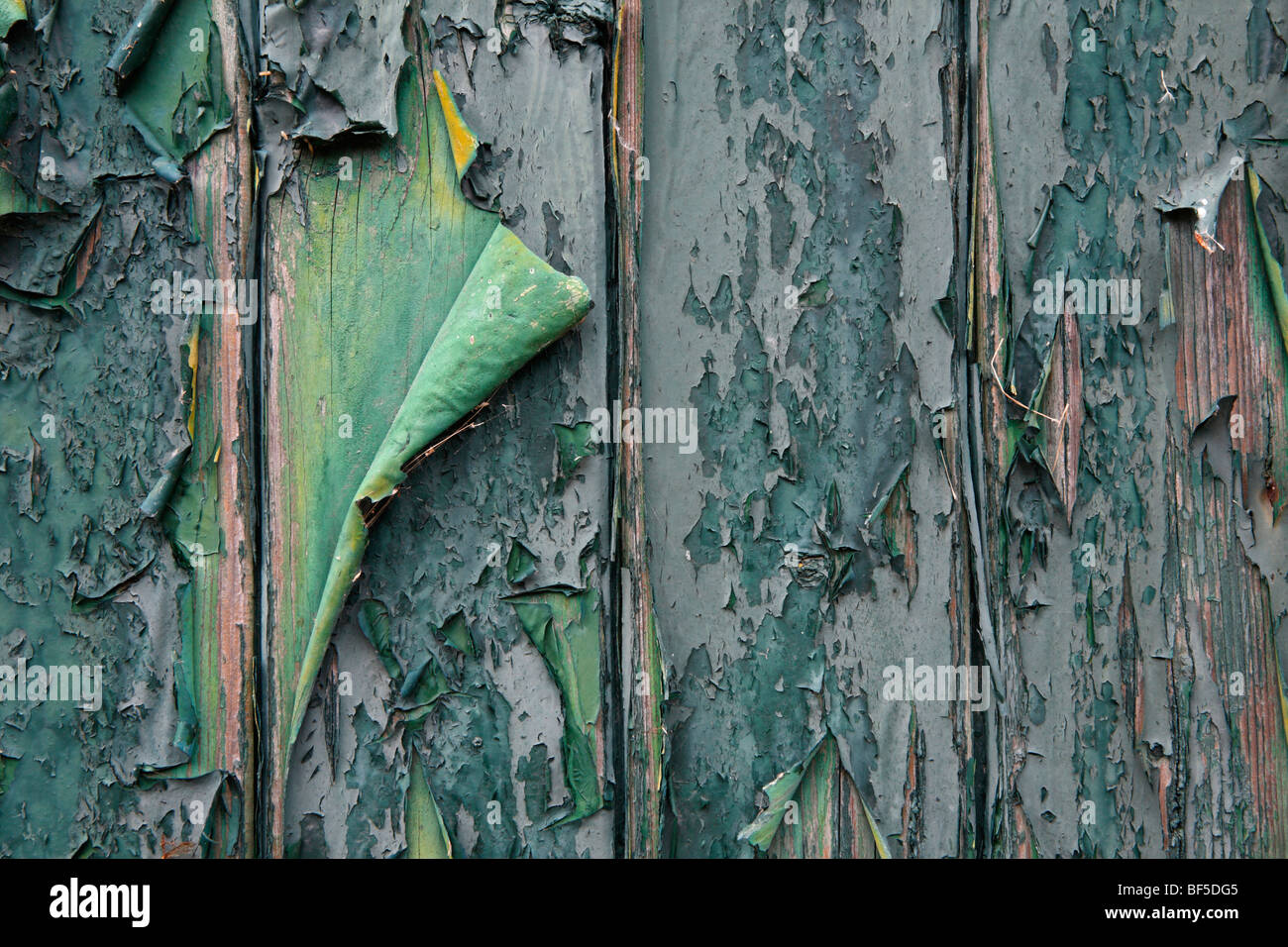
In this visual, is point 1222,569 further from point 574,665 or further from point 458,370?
point 458,370

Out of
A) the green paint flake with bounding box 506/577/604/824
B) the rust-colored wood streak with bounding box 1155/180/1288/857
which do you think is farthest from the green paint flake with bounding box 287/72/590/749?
the rust-colored wood streak with bounding box 1155/180/1288/857

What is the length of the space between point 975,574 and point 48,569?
1.15 m

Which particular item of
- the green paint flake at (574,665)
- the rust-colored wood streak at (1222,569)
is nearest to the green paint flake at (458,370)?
the green paint flake at (574,665)

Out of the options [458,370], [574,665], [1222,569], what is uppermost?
[458,370]

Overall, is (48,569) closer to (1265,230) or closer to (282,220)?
(282,220)

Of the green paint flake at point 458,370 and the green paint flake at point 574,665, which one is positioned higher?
the green paint flake at point 458,370

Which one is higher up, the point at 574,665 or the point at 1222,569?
the point at 1222,569

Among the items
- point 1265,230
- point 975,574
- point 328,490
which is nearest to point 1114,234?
point 1265,230

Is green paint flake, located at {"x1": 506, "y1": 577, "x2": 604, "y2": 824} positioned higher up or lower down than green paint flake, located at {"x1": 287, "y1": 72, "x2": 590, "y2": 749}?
lower down

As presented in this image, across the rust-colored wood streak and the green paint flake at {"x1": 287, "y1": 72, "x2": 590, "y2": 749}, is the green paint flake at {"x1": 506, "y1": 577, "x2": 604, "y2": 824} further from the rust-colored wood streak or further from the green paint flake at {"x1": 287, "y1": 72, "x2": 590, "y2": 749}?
the rust-colored wood streak

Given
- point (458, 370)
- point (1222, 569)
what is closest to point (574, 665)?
point (458, 370)

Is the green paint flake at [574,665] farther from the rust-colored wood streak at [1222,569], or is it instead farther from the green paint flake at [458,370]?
the rust-colored wood streak at [1222,569]

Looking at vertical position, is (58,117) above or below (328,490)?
above

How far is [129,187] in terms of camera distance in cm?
94
